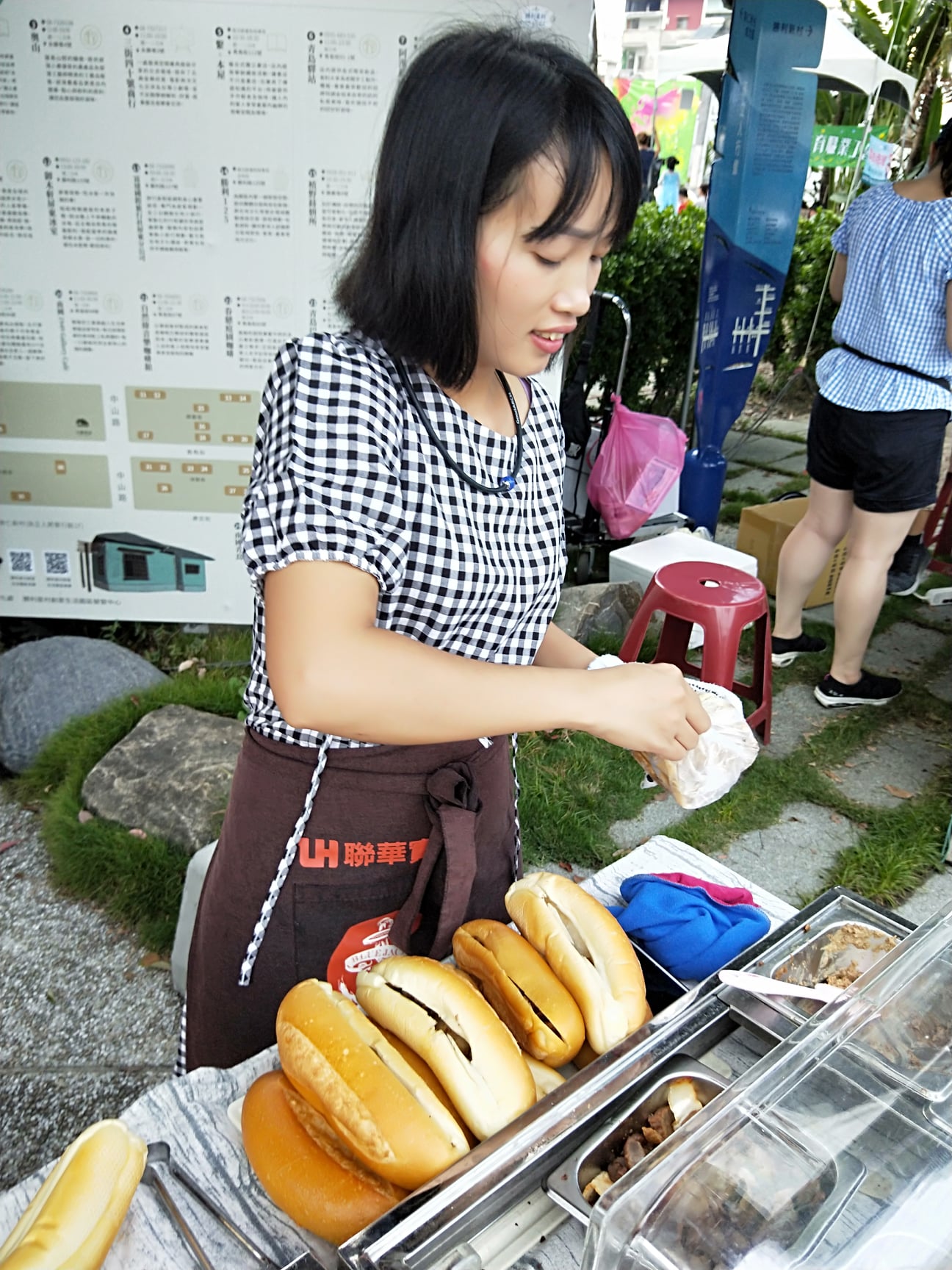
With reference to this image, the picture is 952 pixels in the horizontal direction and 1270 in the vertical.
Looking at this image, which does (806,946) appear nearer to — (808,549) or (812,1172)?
(812,1172)

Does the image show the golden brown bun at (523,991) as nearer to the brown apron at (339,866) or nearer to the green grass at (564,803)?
the brown apron at (339,866)

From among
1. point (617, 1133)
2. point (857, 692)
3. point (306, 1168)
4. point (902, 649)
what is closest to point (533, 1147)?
point (617, 1133)

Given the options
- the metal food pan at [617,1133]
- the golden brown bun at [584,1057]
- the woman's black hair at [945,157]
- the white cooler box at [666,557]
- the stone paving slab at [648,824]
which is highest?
the woman's black hair at [945,157]

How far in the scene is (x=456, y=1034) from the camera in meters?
1.03

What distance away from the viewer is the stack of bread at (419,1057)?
0.92m

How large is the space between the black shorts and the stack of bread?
3348 millimetres

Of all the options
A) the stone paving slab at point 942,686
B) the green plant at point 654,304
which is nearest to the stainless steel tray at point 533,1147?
the stone paving slab at point 942,686

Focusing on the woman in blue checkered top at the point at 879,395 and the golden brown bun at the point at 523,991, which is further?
the woman in blue checkered top at the point at 879,395

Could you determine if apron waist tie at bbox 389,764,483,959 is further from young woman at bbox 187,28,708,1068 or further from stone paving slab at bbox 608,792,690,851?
stone paving slab at bbox 608,792,690,851

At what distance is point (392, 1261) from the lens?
2.66 ft

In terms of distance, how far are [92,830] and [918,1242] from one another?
2.91 metres

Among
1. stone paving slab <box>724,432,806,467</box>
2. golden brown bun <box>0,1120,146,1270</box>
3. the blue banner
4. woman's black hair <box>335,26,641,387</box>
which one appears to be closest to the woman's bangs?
woman's black hair <box>335,26,641,387</box>

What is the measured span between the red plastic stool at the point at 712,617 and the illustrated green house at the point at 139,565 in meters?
1.87

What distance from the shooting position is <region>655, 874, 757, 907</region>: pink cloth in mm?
1497
